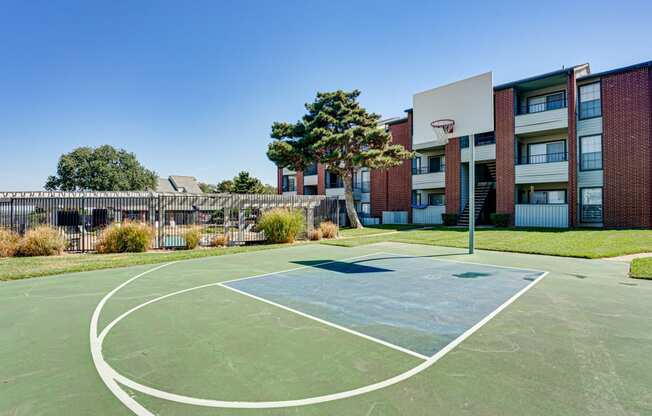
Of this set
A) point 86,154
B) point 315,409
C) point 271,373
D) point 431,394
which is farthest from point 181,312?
point 86,154

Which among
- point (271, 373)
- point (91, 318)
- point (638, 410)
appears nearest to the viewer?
point (638, 410)

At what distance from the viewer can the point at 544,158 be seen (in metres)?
23.1

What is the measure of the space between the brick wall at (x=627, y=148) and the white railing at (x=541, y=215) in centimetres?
224

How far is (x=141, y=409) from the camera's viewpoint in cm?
281

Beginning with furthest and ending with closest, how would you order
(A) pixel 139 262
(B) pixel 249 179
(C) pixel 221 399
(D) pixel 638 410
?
(B) pixel 249 179
(A) pixel 139 262
(C) pixel 221 399
(D) pixel 638 410

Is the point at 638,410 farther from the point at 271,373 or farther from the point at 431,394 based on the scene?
the point at 271,373

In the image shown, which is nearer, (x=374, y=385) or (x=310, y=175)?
(x=374, y=385)

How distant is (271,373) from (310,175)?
110 feet

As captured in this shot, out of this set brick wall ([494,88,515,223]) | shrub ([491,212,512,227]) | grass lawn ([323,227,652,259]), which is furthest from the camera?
brick wall ([494,88,515,223])

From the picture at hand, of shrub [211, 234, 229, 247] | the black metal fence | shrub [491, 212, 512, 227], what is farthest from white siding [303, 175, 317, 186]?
shrub [211, 234, 229, 247]

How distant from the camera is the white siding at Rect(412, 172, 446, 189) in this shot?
2634 cm

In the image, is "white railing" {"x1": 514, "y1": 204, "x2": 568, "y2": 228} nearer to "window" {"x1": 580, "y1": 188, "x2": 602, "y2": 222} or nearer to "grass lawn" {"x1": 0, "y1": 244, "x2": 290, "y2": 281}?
"window" {"x1": 580, "y1": 188, "x2": 602, "y2": 222}

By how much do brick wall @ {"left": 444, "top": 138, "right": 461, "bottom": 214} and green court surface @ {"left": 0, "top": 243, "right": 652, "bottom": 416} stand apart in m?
17.8

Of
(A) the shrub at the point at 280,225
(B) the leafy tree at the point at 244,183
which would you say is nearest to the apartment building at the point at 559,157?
(A) the shrub at the point at 280,225
